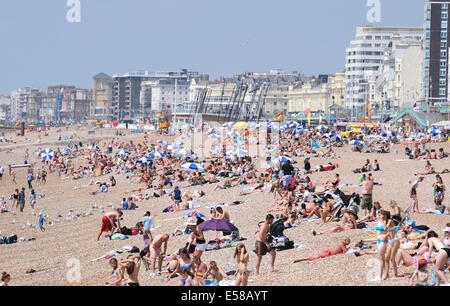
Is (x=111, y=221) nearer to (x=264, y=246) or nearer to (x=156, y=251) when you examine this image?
(x=156, y=251)

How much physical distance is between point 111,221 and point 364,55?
80953mm

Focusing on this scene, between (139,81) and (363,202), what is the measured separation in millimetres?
158080

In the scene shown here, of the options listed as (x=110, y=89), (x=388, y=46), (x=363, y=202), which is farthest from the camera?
(x=110, y=89)

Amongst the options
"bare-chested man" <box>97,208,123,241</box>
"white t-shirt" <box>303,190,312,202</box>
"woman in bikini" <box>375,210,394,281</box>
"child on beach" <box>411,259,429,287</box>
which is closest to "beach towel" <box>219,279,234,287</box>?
"woman in bikini" <box>375,210,394,281</box>

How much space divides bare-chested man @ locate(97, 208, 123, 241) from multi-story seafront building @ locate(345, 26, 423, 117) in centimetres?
7727

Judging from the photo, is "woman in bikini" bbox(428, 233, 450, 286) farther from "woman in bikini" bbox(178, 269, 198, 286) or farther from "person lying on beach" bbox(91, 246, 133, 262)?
"person lying on beach" bbox(91, 246, 133, 262)

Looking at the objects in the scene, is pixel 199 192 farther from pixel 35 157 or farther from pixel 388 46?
pixel 388 46

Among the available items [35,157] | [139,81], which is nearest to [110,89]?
[139,81]

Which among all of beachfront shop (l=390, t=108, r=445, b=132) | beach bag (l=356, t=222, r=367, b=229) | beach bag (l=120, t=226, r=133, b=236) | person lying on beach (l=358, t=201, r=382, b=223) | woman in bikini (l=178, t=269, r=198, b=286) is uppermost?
beachfront shop (l=390, t=108, r=445, b=132)

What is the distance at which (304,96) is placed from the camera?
103m

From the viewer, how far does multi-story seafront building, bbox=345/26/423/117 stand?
90.9 meters

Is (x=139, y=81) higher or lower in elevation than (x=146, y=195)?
higher

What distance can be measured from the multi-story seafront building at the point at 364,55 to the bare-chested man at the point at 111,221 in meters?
77.3
